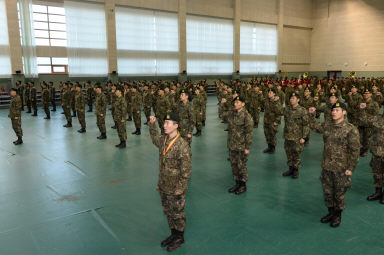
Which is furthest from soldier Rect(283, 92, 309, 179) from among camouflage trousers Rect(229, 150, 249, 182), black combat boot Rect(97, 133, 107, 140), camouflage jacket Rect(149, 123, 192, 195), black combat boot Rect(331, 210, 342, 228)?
black combat boot Rect(97, 133, 107, 140)

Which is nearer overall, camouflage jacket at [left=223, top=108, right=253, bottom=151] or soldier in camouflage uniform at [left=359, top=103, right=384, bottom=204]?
soldier in camouflage uniform at [left=359, top=103, right=384, bottom=204]

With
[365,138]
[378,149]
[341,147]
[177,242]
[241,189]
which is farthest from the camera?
[365,138]

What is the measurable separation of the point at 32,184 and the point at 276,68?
103 ft

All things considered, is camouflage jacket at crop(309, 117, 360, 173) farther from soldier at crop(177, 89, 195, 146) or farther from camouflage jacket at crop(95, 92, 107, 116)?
camouflage jacket at crop(95, 92, 107, 116)

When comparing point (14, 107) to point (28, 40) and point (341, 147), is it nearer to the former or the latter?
point (341, 147)

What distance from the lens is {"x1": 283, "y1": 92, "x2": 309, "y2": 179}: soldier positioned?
20.4 feet

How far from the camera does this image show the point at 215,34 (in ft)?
95.8

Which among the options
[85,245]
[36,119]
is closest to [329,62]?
[36,119]

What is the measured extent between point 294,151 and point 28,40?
2096 centimetres

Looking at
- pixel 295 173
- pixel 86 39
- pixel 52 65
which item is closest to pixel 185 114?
pixel 295 173

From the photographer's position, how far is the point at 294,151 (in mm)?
6441

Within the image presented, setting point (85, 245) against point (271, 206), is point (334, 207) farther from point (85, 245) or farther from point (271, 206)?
point (85, 245)

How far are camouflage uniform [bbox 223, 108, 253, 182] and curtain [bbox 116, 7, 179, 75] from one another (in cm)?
2064

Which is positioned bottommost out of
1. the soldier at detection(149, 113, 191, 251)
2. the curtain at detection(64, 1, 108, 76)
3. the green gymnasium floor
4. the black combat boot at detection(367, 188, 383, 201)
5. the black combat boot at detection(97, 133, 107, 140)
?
the green gymnasium floor
